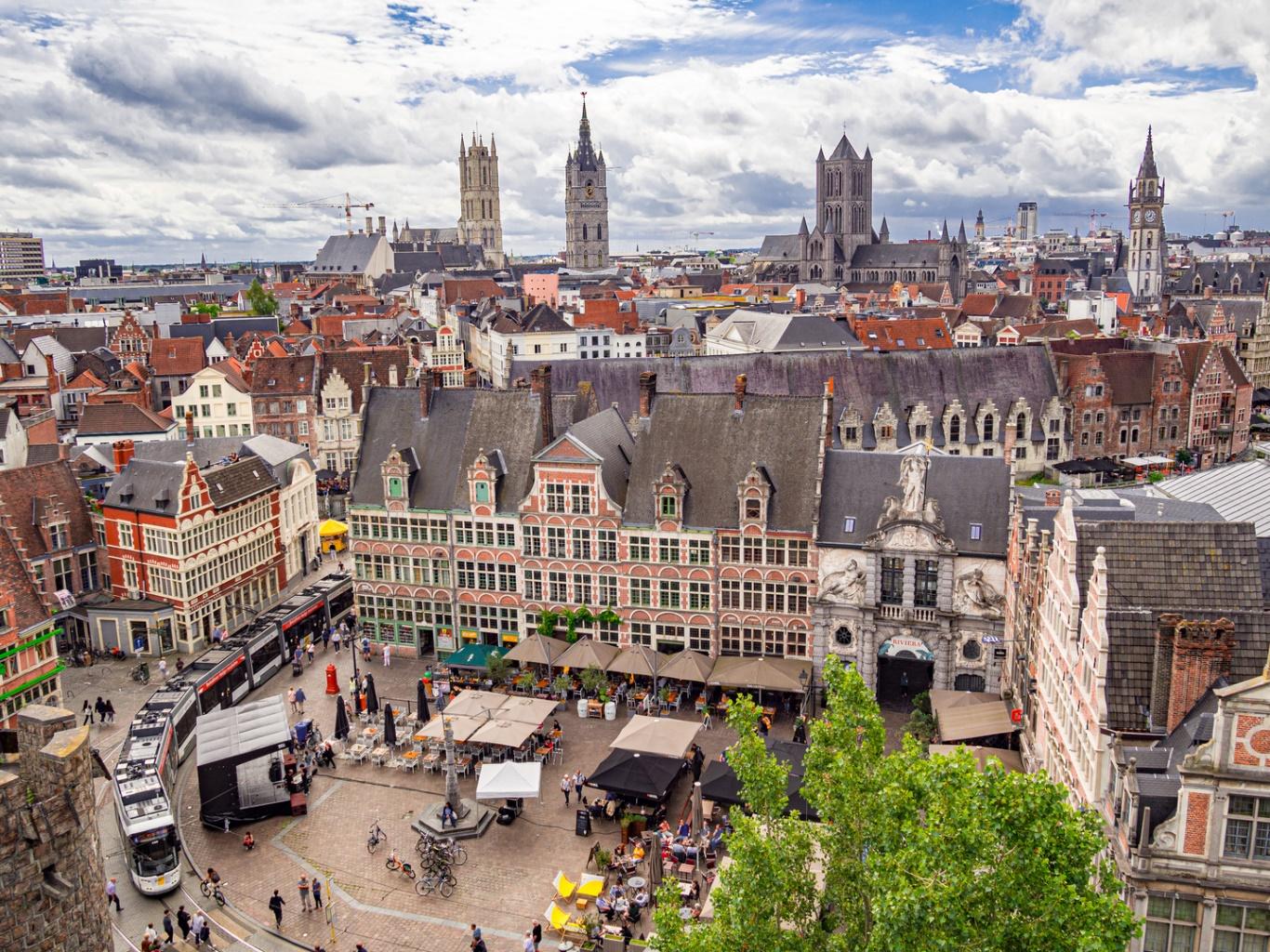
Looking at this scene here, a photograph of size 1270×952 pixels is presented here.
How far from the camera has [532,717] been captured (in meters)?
46.4

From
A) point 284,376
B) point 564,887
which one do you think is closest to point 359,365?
point 284,376

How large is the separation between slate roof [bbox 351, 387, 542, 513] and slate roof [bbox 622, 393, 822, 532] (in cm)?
700

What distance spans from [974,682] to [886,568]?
6.70 m

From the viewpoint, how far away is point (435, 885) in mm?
37844

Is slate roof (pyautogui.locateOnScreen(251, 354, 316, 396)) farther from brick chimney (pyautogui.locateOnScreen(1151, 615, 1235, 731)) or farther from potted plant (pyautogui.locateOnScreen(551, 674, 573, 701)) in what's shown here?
brick chimney (pyautogui.locateOnScreen(1151, 615, 1235, 731))

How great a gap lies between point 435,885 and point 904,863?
872 inches

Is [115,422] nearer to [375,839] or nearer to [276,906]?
[375,839]

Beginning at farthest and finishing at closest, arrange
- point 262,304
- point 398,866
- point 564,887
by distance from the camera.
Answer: point 262,304 → point 398,866 → point 564,887

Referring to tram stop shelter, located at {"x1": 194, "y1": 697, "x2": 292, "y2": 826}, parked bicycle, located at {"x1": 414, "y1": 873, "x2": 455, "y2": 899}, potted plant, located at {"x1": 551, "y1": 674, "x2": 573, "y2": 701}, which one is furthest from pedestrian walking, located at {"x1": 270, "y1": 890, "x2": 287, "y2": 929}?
potted plant, located at {"x1": 551, "y1": 674, "x2": 573, "y2": 701}

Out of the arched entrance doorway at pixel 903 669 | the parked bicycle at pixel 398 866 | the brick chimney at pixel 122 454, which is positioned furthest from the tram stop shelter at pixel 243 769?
the brick chimney at pixel 122 454

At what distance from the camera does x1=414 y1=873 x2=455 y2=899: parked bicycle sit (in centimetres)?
3762

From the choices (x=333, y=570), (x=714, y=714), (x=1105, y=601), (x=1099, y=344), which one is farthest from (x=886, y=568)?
(x=1099, y=344)

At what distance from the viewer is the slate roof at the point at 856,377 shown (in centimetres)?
8056

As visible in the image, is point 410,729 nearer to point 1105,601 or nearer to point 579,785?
point 579,785
